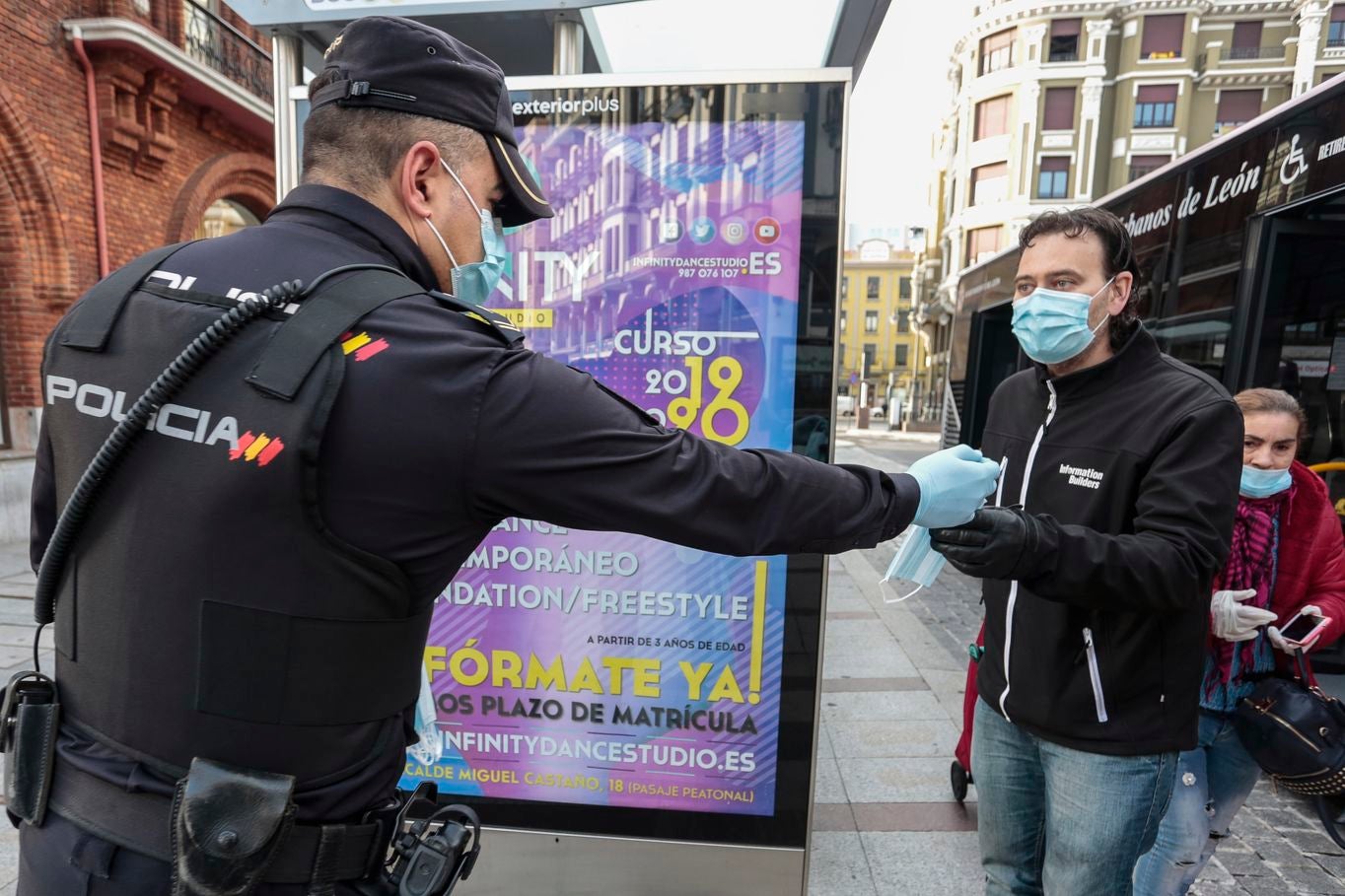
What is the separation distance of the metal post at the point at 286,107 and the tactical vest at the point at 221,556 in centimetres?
129

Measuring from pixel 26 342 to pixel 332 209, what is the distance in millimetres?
8436

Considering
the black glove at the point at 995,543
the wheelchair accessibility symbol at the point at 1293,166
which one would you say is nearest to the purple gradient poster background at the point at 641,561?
the black glove at the point at 995,543

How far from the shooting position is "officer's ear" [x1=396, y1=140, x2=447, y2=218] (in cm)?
122

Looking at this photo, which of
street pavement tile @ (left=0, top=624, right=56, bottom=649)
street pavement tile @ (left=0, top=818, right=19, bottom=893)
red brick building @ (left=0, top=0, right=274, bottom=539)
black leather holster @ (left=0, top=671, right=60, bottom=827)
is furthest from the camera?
red brick building @ (left=0, top=0, right=274, bottom=539)

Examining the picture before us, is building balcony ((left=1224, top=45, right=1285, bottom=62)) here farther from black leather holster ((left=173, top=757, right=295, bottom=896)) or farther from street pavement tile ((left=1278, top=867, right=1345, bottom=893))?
black leather holster ((left=173, top=757, right=295, bottom=896))

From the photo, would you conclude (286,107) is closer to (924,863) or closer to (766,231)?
(766,231)

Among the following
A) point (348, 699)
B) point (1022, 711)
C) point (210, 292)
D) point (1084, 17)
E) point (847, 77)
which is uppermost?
point (1084, 17)

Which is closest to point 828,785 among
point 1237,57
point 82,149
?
point 82,149

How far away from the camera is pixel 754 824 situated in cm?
233

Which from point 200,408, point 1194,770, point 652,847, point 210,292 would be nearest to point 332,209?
point 210,292

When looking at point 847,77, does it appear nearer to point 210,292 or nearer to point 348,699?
point 210,292

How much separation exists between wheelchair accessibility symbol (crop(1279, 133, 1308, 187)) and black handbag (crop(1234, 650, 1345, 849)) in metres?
2.24

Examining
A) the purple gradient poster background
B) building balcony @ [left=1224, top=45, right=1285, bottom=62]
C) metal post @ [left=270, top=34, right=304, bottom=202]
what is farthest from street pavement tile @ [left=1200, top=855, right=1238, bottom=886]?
building balcony @ [left=1224, top=45, right=1285, bottom=62]

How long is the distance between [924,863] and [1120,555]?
1.90 meters
